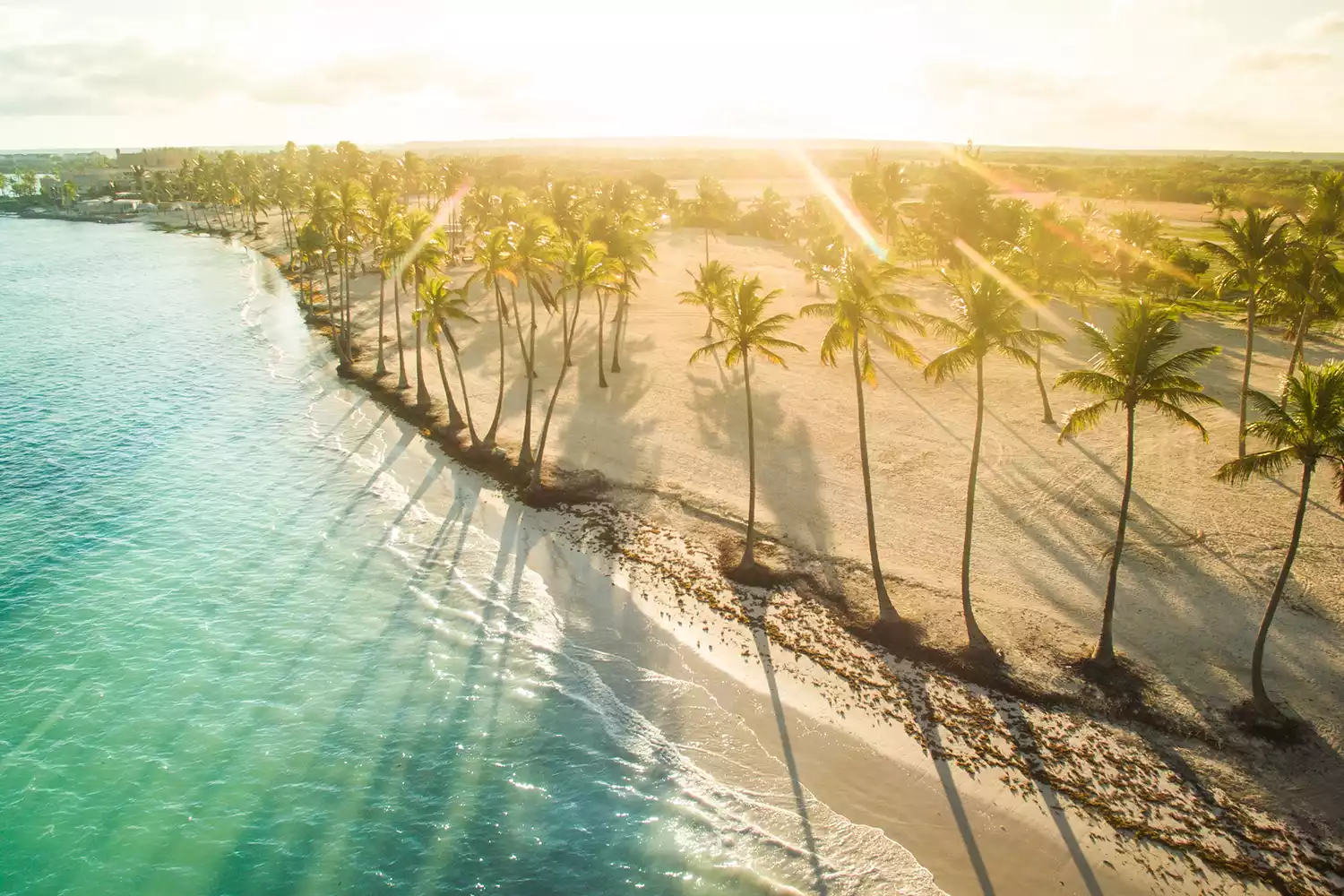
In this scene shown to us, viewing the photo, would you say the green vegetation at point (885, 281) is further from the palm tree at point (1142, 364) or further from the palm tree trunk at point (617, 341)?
the palm tree trunk at point (617, 341)

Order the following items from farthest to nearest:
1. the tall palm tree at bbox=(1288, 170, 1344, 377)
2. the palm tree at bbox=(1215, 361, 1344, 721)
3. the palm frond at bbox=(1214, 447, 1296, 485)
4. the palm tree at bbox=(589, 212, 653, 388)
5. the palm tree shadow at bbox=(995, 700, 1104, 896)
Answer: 1. the palm tree at bbox=(589, 212, 653, 388)
2. the tall palm tree at bbox=(1288, 170, 1344, 377)
3. the palm frond at bbox=(1214, 447, 1296, 485)
4. the palm tree at bbox=(1215, 361, 1344, 721)
5. the palm tree shadow at bbox=(995, 700, 1104, 896)

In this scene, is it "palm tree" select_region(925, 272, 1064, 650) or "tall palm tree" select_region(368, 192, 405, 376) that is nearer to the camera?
"palm tree" select_region(925, 272, 1064, 650)

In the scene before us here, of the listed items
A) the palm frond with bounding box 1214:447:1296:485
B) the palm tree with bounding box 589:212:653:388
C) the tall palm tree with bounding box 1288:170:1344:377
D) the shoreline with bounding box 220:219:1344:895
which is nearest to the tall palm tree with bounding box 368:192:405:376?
the palm tree with bounding box 589:212:653:388

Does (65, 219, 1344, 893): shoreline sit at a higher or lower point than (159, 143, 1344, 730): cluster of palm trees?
lower

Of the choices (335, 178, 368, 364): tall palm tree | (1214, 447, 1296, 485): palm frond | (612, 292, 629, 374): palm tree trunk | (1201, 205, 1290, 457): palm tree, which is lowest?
(1214, 447, 1296, 485): palm frond

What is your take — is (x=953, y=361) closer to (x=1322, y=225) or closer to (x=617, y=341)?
(x=1322, y=225)

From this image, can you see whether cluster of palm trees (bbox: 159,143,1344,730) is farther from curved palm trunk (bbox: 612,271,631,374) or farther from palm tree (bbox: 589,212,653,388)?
curved palm trunk (bbox: 612,271,631,374)

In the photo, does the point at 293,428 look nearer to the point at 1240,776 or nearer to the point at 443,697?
the point at 443,697

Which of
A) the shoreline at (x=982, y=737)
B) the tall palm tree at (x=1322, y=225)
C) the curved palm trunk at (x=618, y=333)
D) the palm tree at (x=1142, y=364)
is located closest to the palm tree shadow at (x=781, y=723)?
the shoreline at (x=982, y=737)

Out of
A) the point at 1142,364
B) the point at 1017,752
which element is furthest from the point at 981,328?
the point at 1017,752
